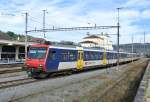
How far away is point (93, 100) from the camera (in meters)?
16.5

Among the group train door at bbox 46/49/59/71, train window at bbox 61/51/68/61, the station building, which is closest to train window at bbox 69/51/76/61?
train window at bbox 61/51/68/61

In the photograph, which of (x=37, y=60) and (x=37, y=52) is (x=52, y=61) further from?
(x=37, y=52)

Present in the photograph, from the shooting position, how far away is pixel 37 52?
28.1 metres

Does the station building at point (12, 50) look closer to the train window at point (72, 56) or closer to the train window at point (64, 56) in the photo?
the train window at point (72, 56)

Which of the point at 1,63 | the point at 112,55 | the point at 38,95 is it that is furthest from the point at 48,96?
the point at 112,55

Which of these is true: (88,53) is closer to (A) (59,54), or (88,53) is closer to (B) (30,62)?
(A) (59,54)

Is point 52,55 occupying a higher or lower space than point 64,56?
higher

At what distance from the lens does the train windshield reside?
27.6m

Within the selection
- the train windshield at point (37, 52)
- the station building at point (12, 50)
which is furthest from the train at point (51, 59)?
the station building at point (12, 50)

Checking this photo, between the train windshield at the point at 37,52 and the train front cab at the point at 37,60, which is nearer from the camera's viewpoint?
the train front cab at the point at 37,60

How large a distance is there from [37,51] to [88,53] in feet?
38.6

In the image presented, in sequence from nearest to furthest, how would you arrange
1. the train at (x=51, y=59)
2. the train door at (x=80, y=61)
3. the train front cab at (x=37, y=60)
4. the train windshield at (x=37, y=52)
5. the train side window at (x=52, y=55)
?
the train front cab at (x=37, y=60), the train at (x=51, y=59), the train windshield at (x=37, y=52), the train side window at (x=52, y=55), the train door at (x=80, y=61)

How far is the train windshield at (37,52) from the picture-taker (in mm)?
27594

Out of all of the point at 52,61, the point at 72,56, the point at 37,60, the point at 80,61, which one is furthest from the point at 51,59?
the point at 80,61
